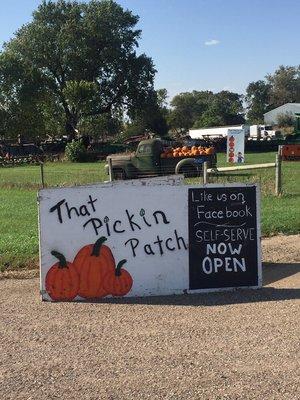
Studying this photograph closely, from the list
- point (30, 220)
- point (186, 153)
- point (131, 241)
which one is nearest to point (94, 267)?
point (131, 241)

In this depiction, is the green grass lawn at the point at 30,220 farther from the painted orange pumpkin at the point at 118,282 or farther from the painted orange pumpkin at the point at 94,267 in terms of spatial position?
the painted orange pumpkin at the point at 118,282

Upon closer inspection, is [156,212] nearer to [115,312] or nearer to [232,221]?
[232,221]

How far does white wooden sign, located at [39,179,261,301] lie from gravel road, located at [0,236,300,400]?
206 millimetres

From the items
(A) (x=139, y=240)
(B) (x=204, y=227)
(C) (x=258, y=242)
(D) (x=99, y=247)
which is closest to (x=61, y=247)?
(D) (x=99, y=247)

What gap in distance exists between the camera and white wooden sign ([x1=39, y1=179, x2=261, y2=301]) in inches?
233

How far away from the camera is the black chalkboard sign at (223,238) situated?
20.1ft

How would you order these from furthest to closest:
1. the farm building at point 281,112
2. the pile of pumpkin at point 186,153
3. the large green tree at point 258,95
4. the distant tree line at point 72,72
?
the large green tree at point 258,95 < the farm building at point 281,112 < the distant tree line at point 72,72 < the pile of pumpkin at point 186,153

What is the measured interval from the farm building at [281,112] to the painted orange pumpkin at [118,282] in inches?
4039

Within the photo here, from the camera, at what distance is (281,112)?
10788cm

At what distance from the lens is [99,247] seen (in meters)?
6.01

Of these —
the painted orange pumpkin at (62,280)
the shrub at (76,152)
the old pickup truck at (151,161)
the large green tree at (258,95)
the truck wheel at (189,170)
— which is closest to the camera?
A: the painted orange pumpkin at (62,280)

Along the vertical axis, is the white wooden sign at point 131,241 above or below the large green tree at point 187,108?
below

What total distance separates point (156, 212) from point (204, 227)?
21.3 inches

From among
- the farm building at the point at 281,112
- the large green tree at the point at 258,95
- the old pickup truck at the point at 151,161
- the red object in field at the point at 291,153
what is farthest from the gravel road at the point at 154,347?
the large green tree at the point at 258,95
